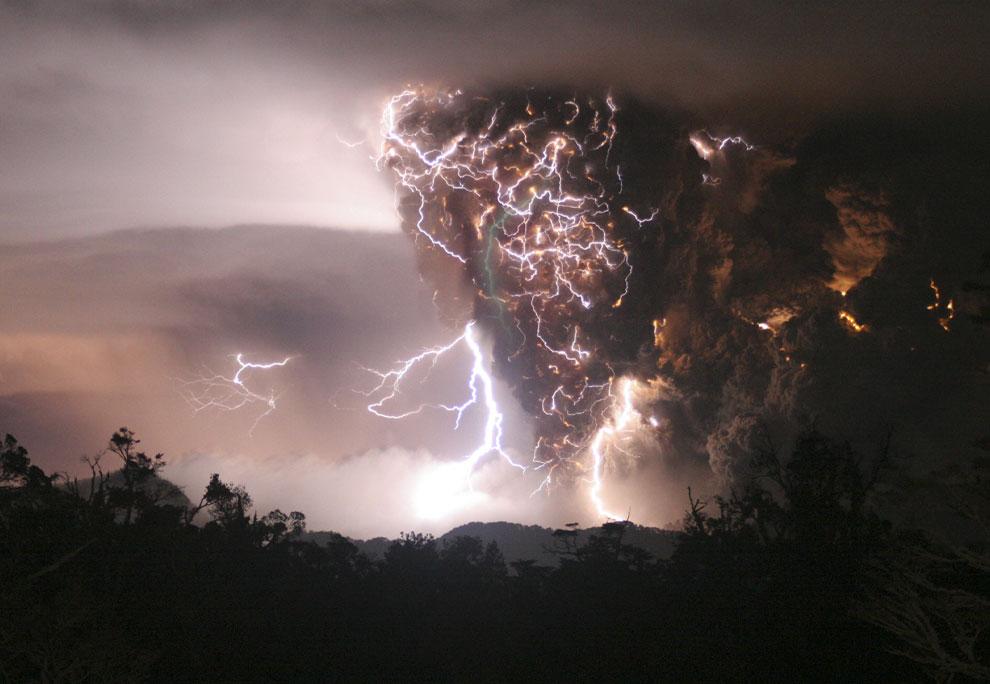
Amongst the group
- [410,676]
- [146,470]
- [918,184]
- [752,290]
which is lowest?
[410,676]

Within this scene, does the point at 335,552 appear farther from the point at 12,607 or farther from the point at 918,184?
the point at 918,184

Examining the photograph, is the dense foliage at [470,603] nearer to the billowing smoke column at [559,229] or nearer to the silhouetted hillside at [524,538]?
the silhouetted hillside at [524,538]

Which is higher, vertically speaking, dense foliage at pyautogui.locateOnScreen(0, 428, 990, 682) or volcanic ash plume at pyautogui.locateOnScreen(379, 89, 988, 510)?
volcanic ash plume at pyautogui.locateOnScreen(379, 89, 988, 510)

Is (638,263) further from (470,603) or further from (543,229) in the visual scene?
(470,603)

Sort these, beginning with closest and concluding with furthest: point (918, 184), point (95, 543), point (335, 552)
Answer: point (95, 543), point (335, 552), point (918, 184)

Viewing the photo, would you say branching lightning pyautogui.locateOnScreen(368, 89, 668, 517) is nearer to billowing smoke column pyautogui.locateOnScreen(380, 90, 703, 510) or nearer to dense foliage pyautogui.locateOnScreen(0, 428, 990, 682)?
billowing smoke column pyautogui.locateOnScreen(380, 90, 703, 510)

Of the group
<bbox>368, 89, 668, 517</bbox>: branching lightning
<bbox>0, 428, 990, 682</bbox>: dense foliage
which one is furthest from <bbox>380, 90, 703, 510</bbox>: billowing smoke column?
<bbox>0, 428, 990, 682</bbox>: dense foliage

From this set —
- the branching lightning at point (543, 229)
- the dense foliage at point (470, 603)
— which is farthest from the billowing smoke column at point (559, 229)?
the dense foliage at point (470, 603)

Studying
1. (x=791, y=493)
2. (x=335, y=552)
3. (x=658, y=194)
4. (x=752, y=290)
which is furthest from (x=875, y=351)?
(x=335, y=552)

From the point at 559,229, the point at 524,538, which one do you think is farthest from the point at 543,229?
the point at 524,538
